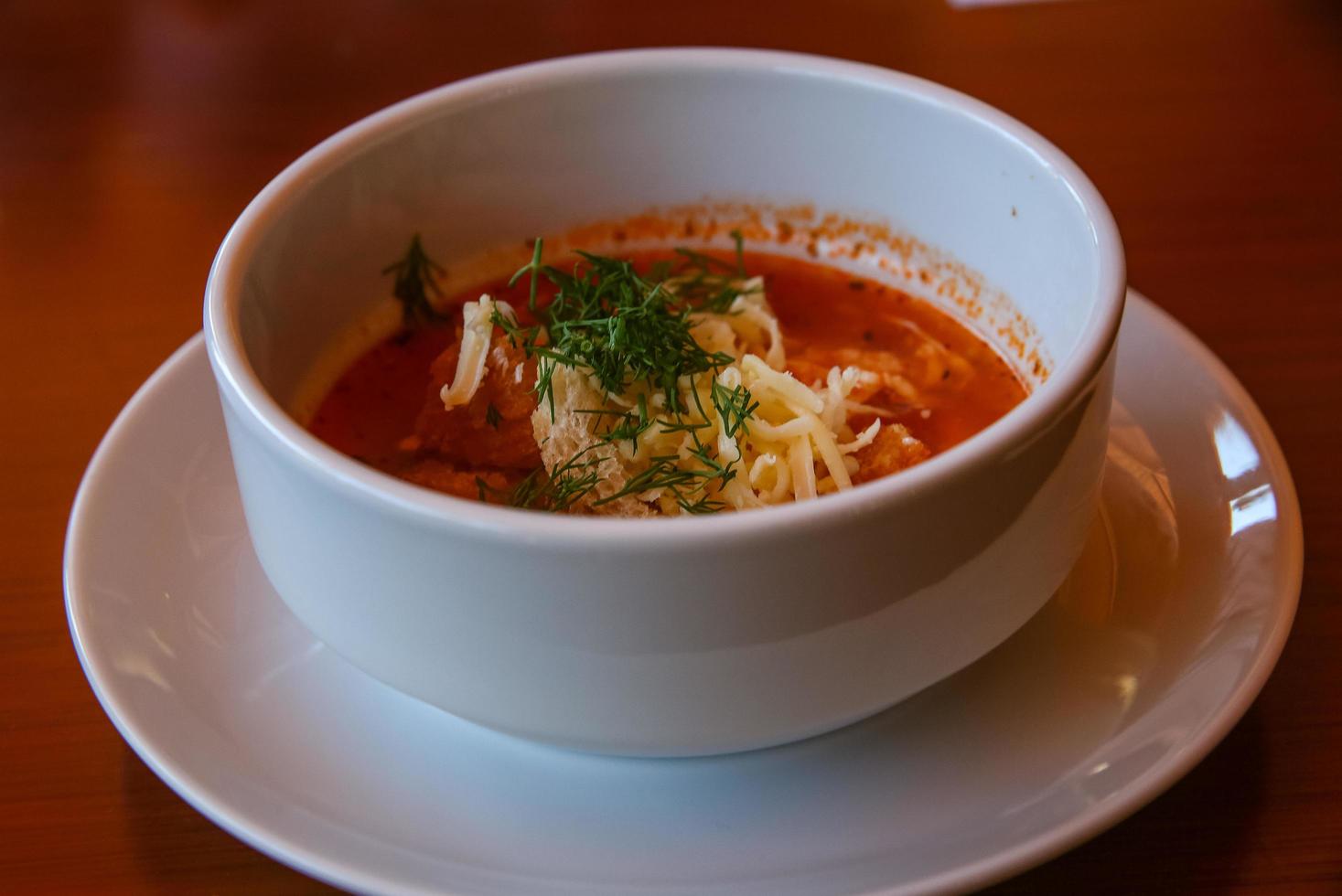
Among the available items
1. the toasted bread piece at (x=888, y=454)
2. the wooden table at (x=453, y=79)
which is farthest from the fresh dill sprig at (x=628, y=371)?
the wooden table at (x=453, y=79)

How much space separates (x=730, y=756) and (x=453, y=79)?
1768mm

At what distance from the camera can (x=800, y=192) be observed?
163cm

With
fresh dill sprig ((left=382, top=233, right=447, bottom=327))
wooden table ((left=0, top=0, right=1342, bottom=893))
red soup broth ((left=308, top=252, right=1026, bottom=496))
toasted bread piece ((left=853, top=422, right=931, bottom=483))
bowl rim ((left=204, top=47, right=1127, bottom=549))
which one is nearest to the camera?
bowl rim ((left=204, top=47, right=1127, bottom=549))

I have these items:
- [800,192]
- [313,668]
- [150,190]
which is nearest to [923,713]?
[313,668]

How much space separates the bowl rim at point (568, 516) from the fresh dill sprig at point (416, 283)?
175mm

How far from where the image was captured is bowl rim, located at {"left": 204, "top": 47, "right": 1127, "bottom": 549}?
2.79 feet

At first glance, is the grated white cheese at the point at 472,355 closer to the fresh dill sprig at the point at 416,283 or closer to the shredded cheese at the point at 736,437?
the shredded cheese at the point at 736,437

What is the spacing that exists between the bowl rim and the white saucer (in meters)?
0.21

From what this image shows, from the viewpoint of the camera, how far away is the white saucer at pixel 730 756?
0.94 metres

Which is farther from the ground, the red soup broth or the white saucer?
the red soup broth

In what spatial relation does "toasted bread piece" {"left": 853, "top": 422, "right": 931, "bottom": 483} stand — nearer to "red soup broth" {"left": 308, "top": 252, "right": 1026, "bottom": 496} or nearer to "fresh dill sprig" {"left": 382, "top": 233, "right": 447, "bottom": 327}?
"red soup broth" {"left": 308, "top": 252, "right": 1026, "bottom": 496}

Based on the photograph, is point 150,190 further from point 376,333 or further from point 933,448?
point 933,448

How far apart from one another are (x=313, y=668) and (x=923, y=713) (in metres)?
0.50

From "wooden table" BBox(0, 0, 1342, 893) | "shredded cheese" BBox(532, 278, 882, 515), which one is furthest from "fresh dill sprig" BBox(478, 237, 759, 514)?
"wooden table" BBox(0, 0, 1342, 893)
